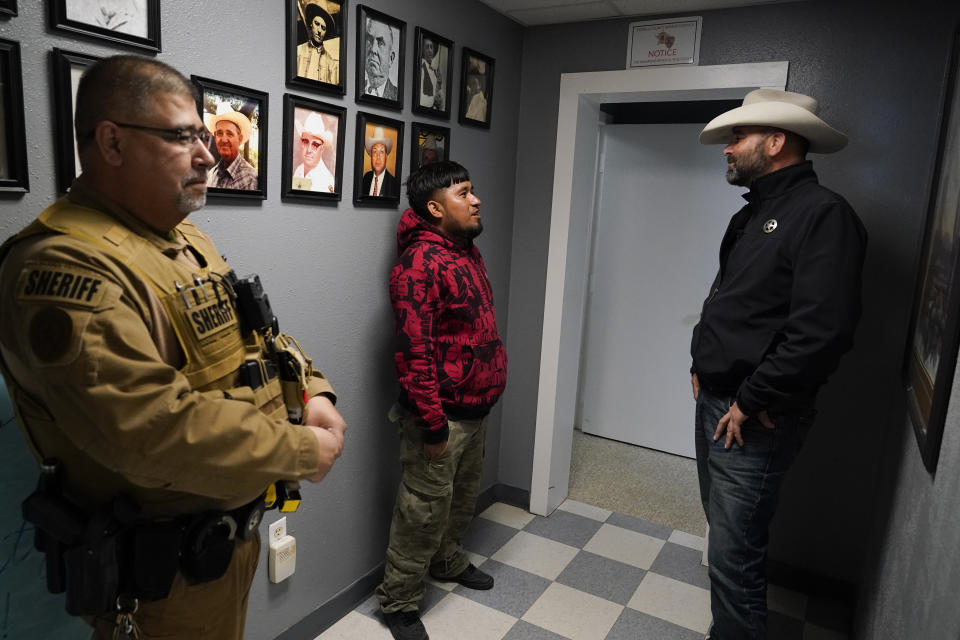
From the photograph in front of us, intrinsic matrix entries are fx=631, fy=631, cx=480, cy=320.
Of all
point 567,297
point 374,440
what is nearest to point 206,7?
point 374,440

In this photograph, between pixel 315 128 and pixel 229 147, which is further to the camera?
pixel 315 128

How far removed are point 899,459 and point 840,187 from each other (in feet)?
3.44

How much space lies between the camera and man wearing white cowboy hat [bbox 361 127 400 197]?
6.86 ft

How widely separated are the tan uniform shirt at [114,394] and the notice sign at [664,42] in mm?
2163

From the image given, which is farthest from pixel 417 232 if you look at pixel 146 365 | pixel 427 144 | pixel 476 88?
pixel 146 365

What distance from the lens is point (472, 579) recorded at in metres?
2.46

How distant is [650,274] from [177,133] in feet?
10.3

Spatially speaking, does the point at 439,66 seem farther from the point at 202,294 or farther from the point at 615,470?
the point at 615,470

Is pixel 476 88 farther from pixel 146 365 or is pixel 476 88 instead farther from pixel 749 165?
pixel 146 365

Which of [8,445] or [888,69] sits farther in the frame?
[888,69]

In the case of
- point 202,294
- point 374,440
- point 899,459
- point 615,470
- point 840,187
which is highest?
point 840,187

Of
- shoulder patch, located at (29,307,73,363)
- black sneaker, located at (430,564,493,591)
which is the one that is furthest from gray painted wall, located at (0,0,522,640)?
shoulder patch, located at (29,307,73,363)

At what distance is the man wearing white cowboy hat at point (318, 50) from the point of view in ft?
5.86

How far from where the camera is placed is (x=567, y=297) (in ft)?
9.63
